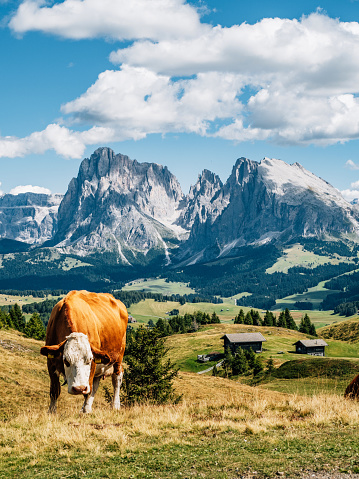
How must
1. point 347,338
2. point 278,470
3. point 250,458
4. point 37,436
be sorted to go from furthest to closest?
point 347,338
point 37,436
point 250,458
point 278,470

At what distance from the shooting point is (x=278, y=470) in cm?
980

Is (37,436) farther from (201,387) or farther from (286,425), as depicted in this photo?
(201,387)

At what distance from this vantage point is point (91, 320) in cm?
1553

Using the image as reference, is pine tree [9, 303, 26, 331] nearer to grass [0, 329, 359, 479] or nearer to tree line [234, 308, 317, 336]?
tree line [234, 308, 317, 336]

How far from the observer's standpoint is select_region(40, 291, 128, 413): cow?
43.5 feet

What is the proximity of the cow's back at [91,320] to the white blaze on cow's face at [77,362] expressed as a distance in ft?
3.23

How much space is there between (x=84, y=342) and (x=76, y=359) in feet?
1.89

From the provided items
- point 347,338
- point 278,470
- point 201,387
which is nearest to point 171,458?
point 278,470

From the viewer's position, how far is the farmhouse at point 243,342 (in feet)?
390

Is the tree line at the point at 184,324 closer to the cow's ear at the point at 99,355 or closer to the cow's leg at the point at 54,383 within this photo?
the cow's leg at the point at 54,383

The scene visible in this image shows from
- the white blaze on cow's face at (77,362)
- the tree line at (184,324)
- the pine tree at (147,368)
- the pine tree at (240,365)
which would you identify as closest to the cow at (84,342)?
the white blaze on cow's face at (77,362)

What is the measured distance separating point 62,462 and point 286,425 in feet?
22.5

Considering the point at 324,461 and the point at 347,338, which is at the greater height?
the point at 324,461

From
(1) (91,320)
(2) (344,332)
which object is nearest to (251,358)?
(2) (344,332)
